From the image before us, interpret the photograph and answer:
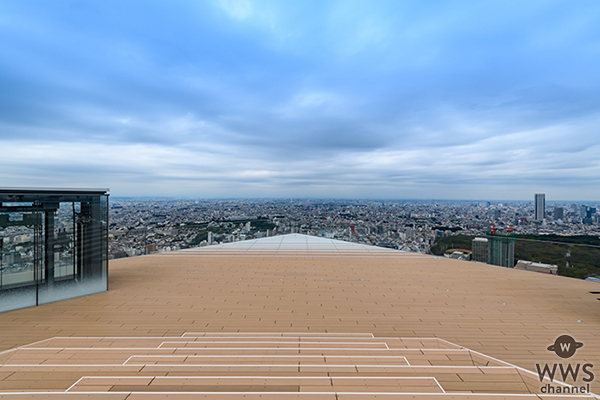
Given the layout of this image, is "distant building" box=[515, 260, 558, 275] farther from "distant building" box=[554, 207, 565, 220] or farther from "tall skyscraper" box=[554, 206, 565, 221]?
"distant building" box=[554, 207, 565, 220]

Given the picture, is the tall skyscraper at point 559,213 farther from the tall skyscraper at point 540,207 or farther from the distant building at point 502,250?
the distant building at point 502,250

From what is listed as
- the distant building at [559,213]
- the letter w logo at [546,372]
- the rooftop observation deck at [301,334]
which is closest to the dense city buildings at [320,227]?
the distant building at [559,213]

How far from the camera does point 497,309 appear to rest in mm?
4625

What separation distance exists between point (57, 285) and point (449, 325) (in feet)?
21.7

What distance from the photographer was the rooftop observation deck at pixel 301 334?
2256 millimetres

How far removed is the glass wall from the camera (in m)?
4.43

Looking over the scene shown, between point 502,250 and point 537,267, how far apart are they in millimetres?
851

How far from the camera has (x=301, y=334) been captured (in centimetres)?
369

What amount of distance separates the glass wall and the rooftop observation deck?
1.01 feet

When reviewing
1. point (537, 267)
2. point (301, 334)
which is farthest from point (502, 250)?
point (301, 334)

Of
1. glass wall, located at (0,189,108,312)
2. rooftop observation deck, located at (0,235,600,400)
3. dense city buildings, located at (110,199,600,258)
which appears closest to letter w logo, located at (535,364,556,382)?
rooftop observation deck, located at (0,235,600,400)

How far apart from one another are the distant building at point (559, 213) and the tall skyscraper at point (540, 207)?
1.47ft

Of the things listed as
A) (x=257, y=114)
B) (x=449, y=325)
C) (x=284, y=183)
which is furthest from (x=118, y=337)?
(x=284, y=183)

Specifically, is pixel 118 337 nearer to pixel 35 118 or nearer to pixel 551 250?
pixel 551 250
